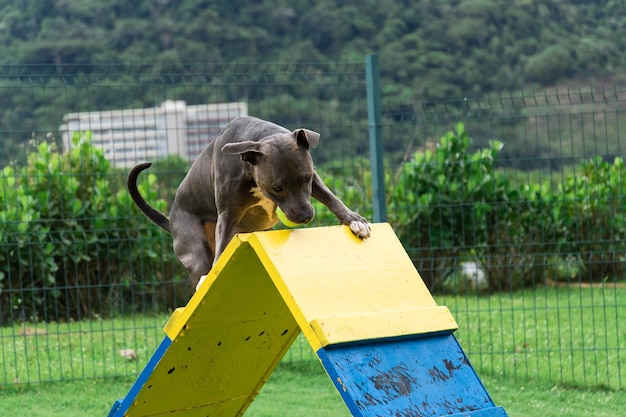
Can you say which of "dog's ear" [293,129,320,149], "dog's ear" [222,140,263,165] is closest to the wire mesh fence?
"dog's ear" [293,129,320,149]

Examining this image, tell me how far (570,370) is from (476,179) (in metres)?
2.82

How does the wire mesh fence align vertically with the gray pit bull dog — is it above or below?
below

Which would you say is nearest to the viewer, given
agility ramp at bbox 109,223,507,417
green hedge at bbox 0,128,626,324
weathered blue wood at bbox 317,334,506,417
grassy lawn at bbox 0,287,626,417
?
weathered blue wood at bbox 317,334,506,417

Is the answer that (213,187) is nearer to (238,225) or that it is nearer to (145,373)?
(238,225)

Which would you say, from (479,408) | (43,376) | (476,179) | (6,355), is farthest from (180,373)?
(476,179)

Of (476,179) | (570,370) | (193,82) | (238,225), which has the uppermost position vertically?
(193,82)

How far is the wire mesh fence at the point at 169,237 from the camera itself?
6.48 metres

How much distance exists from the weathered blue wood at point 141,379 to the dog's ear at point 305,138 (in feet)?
3.37

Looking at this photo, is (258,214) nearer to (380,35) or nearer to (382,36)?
(382,36)

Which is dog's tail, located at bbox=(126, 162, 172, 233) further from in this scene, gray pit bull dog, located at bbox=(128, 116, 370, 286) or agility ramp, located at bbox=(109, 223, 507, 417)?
agility ramp, located at bbox=(109, 223, 507, 417)

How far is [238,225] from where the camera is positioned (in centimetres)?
402

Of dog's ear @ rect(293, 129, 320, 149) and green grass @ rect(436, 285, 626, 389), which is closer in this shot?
dog's ear @ rect(293, 129, 320, 149)

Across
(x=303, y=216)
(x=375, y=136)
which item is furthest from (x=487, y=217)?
(x=303, y=216)

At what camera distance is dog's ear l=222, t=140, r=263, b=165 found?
11.4 feet
